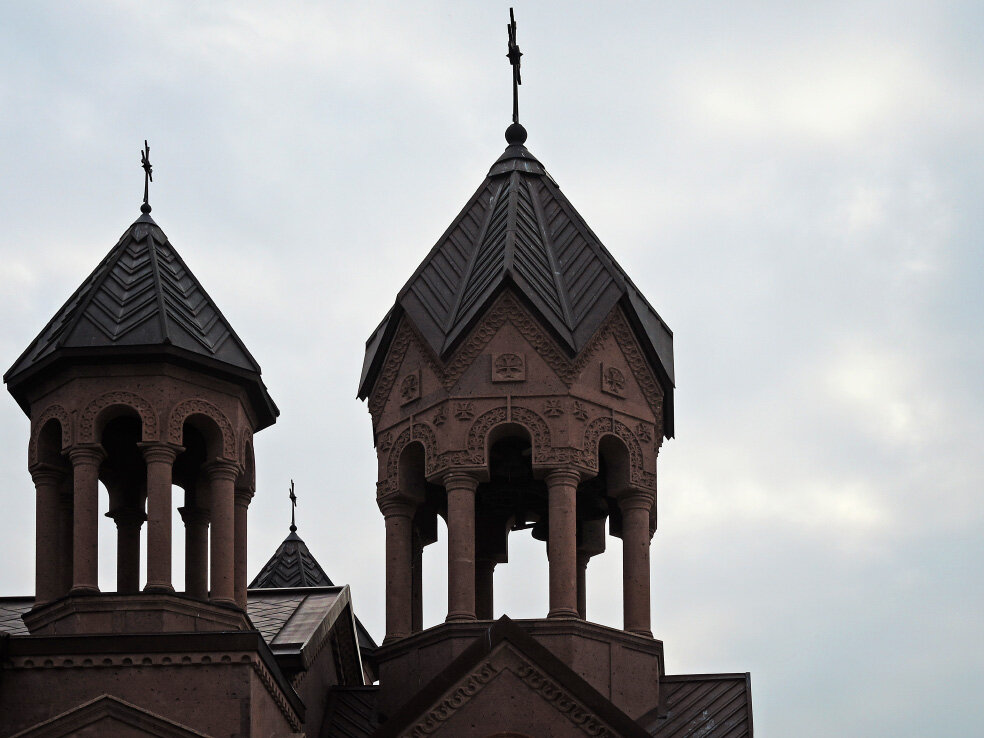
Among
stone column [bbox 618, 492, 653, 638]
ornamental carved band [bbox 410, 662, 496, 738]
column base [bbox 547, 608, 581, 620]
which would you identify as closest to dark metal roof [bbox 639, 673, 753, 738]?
stone column [bbox 618, 492, 653, 638]

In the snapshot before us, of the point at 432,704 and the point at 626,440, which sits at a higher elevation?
the point at 626,440

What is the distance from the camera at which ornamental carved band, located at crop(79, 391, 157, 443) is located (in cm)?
3131

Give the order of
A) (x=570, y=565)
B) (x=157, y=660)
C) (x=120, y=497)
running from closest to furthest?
(x=157, y=660) < (x=570, y=565) < (x=120, y=497)

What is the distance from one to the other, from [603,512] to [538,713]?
6.51 meters

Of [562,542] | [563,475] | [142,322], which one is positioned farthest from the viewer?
[563,475]

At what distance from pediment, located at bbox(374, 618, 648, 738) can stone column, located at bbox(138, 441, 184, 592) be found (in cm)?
326

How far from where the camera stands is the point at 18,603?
34625 mm

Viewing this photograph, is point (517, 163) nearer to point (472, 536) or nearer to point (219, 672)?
point (472, 536)

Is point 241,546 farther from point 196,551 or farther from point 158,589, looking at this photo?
point 158,589

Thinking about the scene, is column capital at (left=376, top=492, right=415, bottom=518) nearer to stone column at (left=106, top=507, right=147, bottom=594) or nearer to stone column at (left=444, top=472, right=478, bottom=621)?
stone column at (left=444, top=472, right=478, bottom=621)

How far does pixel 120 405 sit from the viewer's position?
31.5 meters

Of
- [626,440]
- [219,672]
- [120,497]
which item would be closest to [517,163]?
[626,440]

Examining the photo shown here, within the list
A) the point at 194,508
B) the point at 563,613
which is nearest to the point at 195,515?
the point at 194,508

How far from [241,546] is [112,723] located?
439cm
